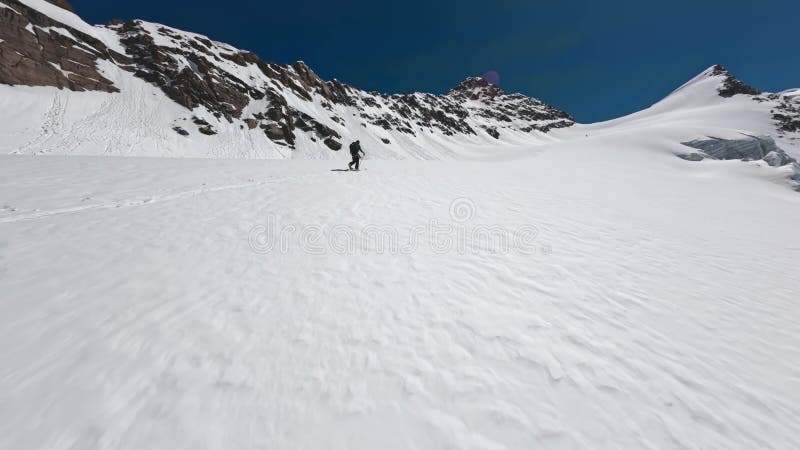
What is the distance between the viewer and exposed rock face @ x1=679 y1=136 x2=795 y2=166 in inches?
1036

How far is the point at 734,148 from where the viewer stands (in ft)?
94.3

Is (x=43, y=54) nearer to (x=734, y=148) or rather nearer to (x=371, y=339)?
(x=371, y=339)

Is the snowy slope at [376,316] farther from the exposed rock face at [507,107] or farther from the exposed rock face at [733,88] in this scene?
the exposed rock face at [733,88]

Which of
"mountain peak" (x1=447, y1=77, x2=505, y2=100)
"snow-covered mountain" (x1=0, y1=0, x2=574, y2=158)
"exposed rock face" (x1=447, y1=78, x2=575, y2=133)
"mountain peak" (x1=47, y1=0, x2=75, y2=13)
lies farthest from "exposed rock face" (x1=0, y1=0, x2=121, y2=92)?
"mountain peak" (x1=447, y1=77, x2=505, y2=100)

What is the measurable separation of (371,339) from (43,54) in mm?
53354

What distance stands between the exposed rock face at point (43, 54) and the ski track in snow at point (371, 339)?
39.2m

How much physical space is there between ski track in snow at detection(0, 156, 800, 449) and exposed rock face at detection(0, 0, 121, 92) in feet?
129

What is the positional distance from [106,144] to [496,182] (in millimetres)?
35684

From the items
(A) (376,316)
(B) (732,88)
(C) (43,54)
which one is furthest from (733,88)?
(C) (43,54)

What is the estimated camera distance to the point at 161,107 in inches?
1476

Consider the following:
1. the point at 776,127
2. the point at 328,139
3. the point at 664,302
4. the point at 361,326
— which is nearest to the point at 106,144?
the point at 328,139

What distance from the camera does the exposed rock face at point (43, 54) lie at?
29.1 meters

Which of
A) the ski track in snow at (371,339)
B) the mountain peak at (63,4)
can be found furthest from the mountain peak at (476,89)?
the ski track in snow at (371,339)

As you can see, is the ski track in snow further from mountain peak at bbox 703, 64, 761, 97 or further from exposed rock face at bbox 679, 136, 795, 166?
mountain peak at bbox 703, 64, 761, 97
